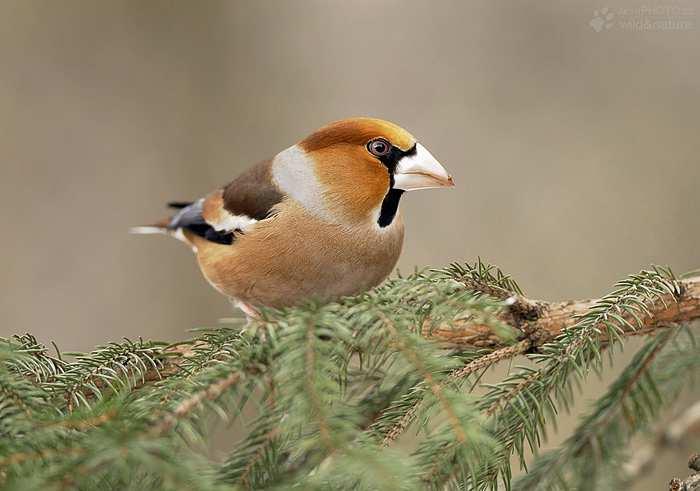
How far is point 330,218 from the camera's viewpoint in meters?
1.21

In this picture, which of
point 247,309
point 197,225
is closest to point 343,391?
point 247,309

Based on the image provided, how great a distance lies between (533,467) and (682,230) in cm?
206

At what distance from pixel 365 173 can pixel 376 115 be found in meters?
1.76

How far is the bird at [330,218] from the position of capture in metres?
1.18

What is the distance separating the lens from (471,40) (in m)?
2.96

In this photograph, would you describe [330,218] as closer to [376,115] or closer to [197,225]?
[197,225]

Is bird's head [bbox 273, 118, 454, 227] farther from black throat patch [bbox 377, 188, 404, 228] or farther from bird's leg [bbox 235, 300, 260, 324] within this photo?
bird's leg [bbox 235, 300, 260, 324]

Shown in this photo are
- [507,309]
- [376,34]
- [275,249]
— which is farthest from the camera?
[376,34]

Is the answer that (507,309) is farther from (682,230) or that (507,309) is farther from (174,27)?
(174,27)

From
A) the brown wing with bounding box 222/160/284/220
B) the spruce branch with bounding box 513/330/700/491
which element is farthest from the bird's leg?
the spruce branch with bounding box 513/330/700/491

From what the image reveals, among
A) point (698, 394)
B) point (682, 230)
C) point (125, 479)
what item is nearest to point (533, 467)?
point (125, 479)

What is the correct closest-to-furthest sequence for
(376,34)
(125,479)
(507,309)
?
(125,479), (507,309), (376,34)

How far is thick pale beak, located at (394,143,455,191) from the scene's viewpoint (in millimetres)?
1189

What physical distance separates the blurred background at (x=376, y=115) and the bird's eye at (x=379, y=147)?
1.67 metres
